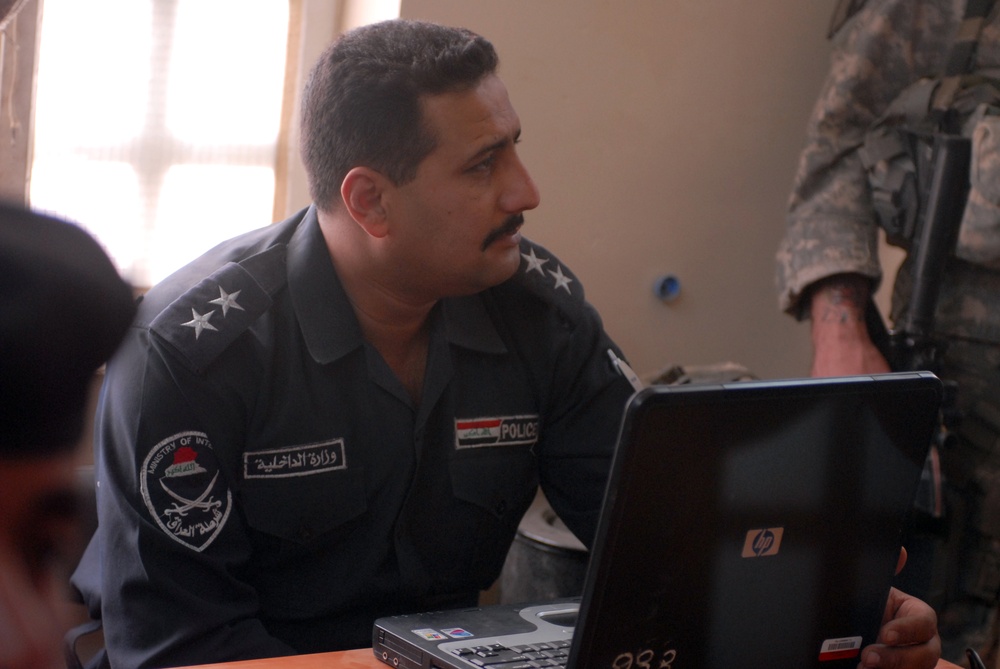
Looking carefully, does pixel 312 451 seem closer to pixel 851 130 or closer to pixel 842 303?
pixel 842 303

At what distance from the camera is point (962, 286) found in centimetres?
198

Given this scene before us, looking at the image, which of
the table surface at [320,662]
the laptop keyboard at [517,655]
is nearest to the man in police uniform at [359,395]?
the table surface at [320,662]

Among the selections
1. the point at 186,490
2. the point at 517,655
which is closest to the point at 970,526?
the point at 517,655

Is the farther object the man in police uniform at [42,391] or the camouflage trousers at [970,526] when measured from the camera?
the camouflage trousers at [970,526]

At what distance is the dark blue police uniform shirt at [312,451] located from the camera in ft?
3.80

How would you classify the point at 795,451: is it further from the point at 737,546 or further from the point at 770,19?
the point at 770,19

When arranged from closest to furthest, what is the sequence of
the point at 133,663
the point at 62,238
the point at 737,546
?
1. the point at 62,238
2. the point at 737,546
3. the point at 133,663

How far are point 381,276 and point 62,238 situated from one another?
1146mm

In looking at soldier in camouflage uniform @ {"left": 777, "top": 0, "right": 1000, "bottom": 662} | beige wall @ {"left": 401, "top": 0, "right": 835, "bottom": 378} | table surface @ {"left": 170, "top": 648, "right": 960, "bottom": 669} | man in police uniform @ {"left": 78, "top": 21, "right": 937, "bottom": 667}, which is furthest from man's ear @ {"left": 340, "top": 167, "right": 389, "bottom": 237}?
soldier in camouflage uniform @ {"left": 777, "top": 0, "right": 1000, "bottom": 662}

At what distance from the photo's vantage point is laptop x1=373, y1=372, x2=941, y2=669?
0.74 meters

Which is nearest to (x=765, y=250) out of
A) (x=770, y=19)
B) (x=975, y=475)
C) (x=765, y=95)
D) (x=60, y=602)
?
(x=765, y=95)

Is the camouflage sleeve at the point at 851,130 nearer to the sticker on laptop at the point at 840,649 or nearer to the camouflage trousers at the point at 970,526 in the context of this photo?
the camouflage trousers at the point at 970,526

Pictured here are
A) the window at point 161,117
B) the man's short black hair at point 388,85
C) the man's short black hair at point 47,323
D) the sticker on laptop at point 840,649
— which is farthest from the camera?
the window at point 161,117

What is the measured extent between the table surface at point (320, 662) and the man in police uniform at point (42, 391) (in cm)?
73
